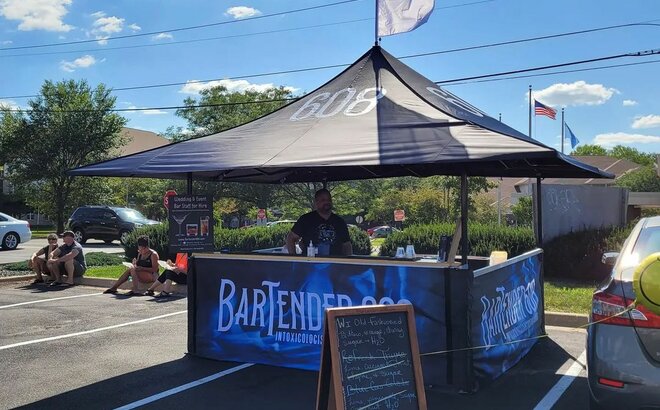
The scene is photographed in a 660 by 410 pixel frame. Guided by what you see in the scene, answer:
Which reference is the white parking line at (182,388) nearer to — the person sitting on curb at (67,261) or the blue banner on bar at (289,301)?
the blue banner on bar at (289,301)

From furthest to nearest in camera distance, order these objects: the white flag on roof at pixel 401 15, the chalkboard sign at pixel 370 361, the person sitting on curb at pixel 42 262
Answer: the person sitting on curb at pixel 42 262 < the white flag on roof at pixel 401 15 < the chalkboard sign at pixel 370 361


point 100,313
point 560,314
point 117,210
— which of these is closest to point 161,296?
point 100,313

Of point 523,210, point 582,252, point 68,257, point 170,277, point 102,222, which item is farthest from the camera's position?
point 523,210

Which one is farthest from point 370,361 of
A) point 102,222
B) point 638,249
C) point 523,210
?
point 523,210

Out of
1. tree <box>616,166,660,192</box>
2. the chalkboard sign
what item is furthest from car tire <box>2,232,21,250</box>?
tree <box>616,166,660,192</box>

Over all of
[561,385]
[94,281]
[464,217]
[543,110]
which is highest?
[543,110]

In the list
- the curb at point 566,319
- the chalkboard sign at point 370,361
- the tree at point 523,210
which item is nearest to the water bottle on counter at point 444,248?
the curb at point 566,319

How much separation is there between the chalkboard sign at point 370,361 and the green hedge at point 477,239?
893 centimetres

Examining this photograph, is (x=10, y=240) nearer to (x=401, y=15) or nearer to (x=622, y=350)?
(x=401, y=15)

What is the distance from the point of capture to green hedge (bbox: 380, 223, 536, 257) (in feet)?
41.5

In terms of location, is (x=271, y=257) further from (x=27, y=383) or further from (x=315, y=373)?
(x=27, y=383)

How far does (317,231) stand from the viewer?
7.40m

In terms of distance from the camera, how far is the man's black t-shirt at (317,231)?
7.38 meters

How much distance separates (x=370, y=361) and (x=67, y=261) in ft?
36.0
